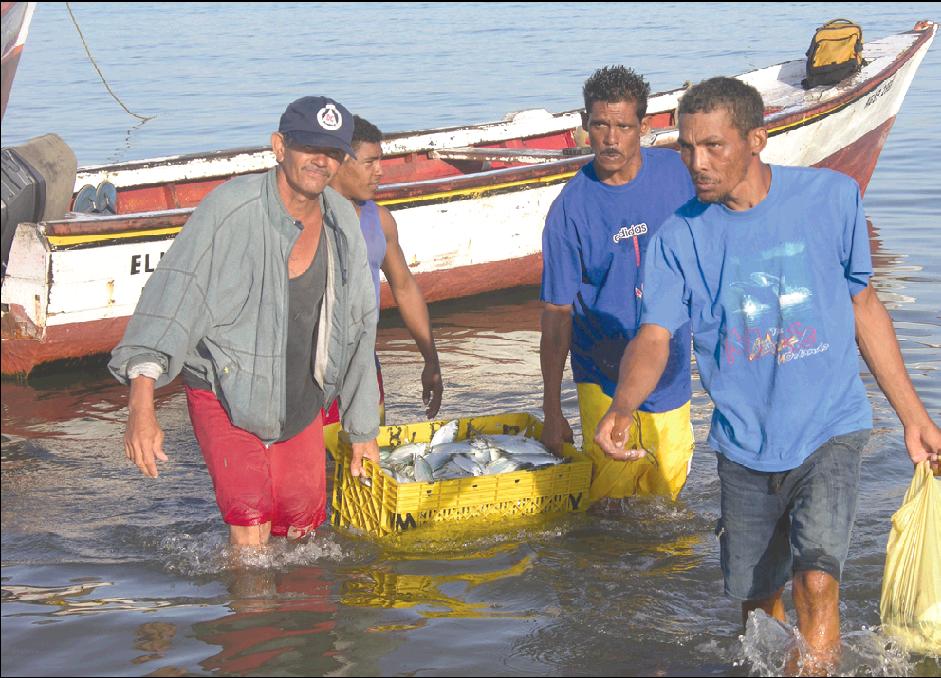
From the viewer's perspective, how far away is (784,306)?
4.31m

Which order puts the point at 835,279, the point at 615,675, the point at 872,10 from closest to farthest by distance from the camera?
the point at 835,279 < the point at 615,675 < the point at 872,10

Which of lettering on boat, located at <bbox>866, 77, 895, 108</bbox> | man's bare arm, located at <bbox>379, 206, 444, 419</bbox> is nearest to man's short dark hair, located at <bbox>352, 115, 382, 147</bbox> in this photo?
man's bare arm, located at <bbox>379, 206, 444, 419</bbox>

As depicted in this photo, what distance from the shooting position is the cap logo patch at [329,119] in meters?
5.10

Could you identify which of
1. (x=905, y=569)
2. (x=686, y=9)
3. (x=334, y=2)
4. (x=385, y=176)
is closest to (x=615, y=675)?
(x=905, y=569)

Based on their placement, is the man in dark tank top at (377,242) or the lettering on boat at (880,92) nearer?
the man in dark tank top at (377,242)

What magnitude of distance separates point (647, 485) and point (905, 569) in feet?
6.33

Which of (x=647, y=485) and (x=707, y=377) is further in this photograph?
(x=647, y=485)

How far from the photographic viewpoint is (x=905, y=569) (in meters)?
4.68

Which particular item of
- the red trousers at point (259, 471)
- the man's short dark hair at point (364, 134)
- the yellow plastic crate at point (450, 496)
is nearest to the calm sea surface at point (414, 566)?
the yellow plastic crate at point (450, 496)

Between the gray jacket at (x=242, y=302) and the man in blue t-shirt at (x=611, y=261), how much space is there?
1.12 meters

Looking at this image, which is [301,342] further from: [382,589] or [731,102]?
[731,102]

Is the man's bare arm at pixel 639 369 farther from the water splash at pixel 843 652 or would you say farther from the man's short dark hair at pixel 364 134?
the man's short dark hair at pixel 364 134

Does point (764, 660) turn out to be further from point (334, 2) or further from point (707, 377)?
point (334, 2)

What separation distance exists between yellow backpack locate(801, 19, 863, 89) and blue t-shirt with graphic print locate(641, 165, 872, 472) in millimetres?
11793
